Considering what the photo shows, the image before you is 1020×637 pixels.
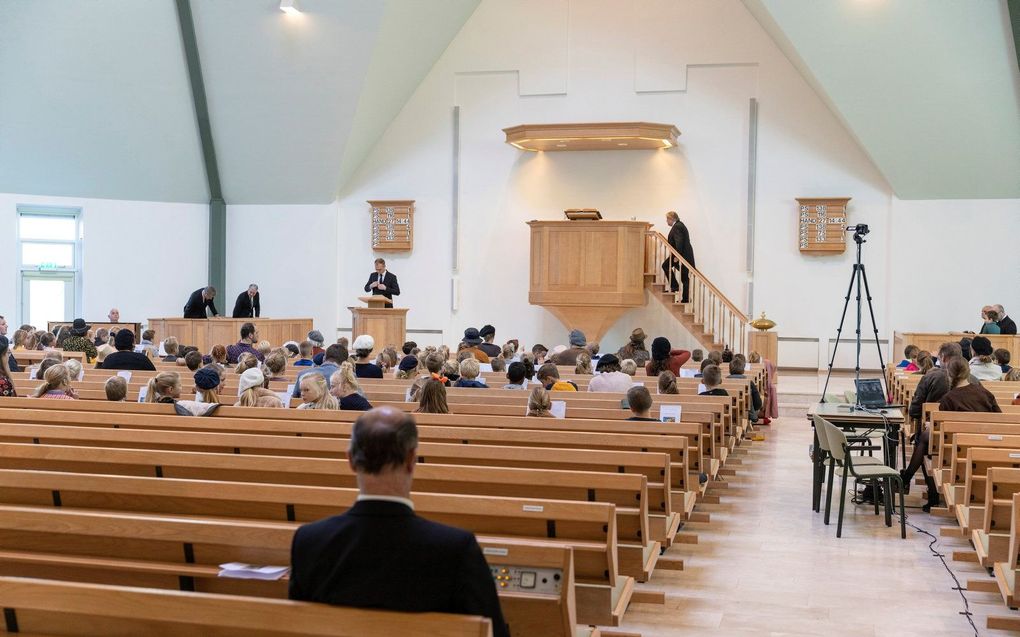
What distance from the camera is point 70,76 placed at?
1369 centimetres

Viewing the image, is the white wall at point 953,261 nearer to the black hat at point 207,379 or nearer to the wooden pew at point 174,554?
the black hat at point 207,379

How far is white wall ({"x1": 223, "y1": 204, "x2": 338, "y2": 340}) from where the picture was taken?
15898mm

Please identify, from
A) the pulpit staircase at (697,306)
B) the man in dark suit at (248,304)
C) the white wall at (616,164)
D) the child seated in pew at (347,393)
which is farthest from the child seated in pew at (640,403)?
the man in dark suit at (248,304)

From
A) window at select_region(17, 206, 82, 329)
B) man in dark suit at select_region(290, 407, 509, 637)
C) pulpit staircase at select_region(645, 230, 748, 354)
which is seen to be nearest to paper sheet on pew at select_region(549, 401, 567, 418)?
man in dark suit at select_region(290, 407, 509, 637)

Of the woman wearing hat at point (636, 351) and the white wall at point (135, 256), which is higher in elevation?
the white wall at point (135, 256)

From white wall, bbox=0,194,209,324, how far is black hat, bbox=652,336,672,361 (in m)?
9.13

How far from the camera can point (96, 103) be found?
14.1 m

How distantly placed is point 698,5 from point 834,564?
10.9 m

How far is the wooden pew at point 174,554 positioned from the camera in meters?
2.57

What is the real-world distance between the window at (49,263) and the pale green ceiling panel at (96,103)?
0.42 metres

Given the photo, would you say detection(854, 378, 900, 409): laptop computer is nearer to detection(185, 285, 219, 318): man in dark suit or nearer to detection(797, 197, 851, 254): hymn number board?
detection(797, 197, 851, 254): hymn number board

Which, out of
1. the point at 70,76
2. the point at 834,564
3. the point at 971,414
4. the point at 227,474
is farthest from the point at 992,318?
the point at 70,76

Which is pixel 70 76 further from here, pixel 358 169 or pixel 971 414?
pixel 971 414

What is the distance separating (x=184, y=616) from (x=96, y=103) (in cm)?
1353
